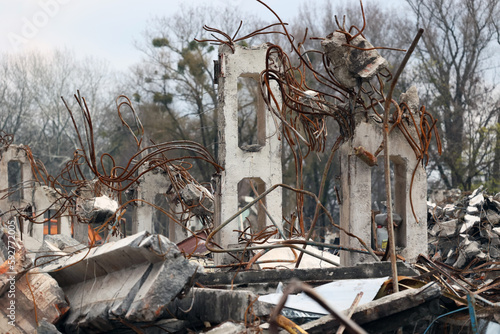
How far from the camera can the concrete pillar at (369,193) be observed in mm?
9656

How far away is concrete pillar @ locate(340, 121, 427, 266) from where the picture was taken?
31.7 feet

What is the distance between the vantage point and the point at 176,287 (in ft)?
20.3

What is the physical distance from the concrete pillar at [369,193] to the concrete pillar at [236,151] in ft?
16.0

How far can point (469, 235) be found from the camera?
1547 centimetres

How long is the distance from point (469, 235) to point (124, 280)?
1075 cm

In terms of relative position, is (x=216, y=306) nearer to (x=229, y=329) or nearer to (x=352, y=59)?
(x=229, y=329)

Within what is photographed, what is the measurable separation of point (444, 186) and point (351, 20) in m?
12.7

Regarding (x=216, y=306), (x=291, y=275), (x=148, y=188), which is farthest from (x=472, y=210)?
(x=216, y=306)

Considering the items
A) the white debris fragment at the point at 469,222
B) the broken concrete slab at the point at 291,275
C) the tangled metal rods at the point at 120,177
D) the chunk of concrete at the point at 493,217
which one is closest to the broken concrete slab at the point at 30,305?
the tangled metal rods at the point at 120,177

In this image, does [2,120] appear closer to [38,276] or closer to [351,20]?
[351,20]

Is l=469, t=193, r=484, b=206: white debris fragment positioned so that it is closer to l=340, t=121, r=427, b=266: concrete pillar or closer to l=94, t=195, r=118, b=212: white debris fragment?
l=340, t=121, r=427, b=266: concrete pillar

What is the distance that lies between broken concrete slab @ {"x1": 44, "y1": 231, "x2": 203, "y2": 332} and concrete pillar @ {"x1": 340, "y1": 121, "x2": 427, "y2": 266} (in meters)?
3.68

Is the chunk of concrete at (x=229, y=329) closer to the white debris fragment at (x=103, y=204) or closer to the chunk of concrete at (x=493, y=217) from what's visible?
the white debris fragment at (x=103, y=204)

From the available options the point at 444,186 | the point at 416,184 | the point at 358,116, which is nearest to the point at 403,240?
the point at 416,184
